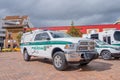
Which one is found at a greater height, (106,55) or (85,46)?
(85,46)

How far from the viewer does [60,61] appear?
1087 cm

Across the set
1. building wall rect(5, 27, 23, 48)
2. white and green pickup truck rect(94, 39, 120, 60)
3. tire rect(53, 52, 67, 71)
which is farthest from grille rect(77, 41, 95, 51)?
building wall rect(5, 27, 23, 48)

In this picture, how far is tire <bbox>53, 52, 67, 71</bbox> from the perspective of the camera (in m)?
10.6

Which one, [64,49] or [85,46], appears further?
[85,46]

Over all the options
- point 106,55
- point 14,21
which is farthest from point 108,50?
point 14,21

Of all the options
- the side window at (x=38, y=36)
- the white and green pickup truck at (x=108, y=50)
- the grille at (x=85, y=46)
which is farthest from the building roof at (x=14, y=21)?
the grille at (x=85, y=46)

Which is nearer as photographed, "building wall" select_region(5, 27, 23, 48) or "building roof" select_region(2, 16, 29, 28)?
"building wall" select_region(5, 27, 23, 48)

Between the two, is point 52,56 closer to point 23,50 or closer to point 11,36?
point 23,50

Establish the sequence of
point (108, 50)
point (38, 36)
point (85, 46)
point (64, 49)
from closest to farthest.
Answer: point (64, 49)
point (85, 46)
point (38, 36)
point (108, 50)

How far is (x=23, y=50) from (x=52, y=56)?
469 cm

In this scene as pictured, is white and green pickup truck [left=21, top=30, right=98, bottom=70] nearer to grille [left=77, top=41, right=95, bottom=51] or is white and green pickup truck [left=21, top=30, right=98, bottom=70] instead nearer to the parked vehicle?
grille [left=77, top=41, right=95, bottom=51]

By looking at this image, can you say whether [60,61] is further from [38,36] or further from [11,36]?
[11,36]

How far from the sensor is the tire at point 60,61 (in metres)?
10.6

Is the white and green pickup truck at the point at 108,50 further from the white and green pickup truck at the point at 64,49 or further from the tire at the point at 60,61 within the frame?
the tire at the point at 60,61
